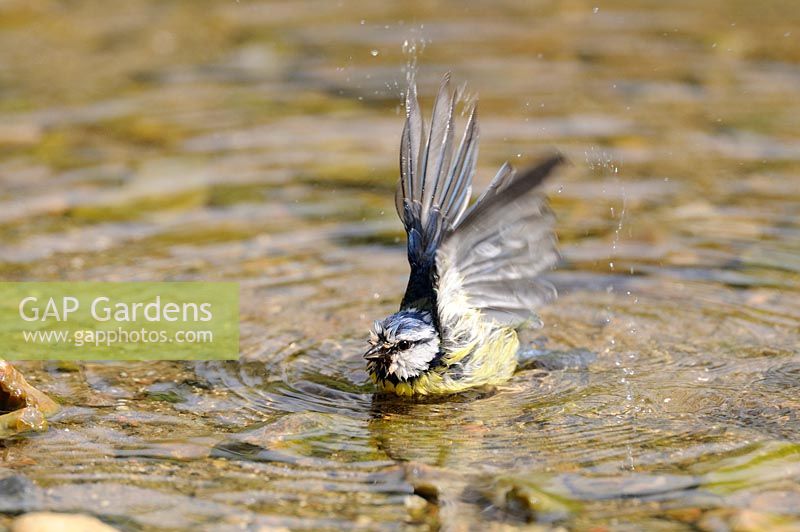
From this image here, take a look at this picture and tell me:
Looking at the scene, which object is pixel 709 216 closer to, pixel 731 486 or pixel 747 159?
pixel 747 159

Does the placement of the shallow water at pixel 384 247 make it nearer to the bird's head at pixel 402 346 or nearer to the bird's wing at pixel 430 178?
the bird's head at pixel 402 346

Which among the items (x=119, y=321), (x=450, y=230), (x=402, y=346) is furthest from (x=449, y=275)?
(x=119, y=321)

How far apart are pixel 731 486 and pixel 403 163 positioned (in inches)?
77.5

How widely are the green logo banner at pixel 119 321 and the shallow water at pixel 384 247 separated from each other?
15 centimetres

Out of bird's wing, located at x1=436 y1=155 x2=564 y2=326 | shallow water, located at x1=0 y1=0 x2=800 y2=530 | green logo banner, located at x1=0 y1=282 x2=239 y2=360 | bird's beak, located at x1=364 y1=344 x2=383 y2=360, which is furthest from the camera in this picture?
green logo banner, located at x1=0 y1=282 x2=239 y2=360

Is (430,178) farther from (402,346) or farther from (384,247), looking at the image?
(384,247)

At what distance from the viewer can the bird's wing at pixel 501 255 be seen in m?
4.52

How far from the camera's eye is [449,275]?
478 cm

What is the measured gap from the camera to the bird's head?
4766 millimetres

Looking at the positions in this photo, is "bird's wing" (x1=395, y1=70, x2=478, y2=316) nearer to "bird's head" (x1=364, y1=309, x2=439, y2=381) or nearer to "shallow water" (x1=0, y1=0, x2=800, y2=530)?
"bird's head" (x1=364, y1=309, x2=439, y2=381)

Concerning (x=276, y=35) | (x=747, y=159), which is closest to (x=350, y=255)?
(x=747, y=159)

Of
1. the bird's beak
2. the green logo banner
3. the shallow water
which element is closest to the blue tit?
the bird's beak

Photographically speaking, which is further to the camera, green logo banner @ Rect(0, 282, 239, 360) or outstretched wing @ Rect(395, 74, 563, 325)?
green logo banner @ Rect(0, 282, 239, 360)

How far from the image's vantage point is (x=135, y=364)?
530 cm
